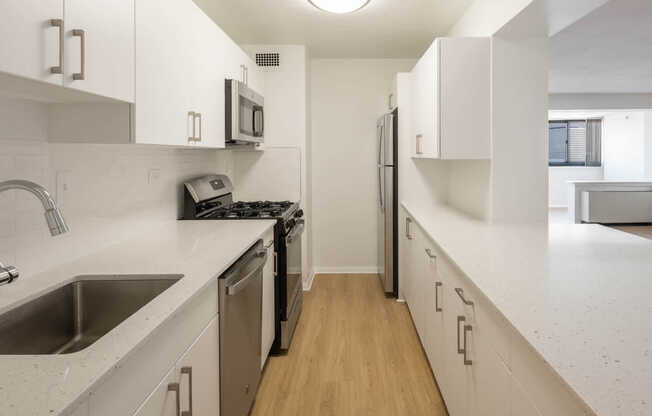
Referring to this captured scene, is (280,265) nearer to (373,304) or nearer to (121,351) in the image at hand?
(373,304)

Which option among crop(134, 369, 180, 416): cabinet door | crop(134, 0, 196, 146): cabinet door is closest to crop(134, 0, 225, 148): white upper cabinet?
crop(134, 0, 196, 146): cabinet door

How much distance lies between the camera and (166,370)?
1195 mm

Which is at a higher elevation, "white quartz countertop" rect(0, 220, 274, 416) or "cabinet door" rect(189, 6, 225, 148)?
"cabinet door" rect(189, 6, 225, 148)

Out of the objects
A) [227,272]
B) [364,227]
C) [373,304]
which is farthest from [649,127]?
[227,272]

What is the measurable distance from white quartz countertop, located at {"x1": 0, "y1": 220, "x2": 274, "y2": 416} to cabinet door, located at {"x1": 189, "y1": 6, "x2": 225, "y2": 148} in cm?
53

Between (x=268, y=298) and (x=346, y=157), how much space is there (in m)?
2.60

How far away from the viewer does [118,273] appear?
156 cm

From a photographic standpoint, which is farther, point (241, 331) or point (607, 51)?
point (607, 51)

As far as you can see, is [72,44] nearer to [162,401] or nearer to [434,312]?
[162,401]

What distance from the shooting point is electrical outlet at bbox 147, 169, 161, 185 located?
2516 mm

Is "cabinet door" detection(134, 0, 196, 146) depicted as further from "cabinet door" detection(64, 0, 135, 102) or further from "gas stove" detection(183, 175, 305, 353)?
"gas stove" detection(183, 175, 305, 353)

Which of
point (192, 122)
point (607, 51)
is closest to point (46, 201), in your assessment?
point (192, 122)

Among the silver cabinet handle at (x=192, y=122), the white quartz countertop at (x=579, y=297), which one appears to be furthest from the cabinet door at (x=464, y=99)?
the silver cabinet handle at (x=192, y=122)

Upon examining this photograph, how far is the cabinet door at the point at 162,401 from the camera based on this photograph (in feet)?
3.52
